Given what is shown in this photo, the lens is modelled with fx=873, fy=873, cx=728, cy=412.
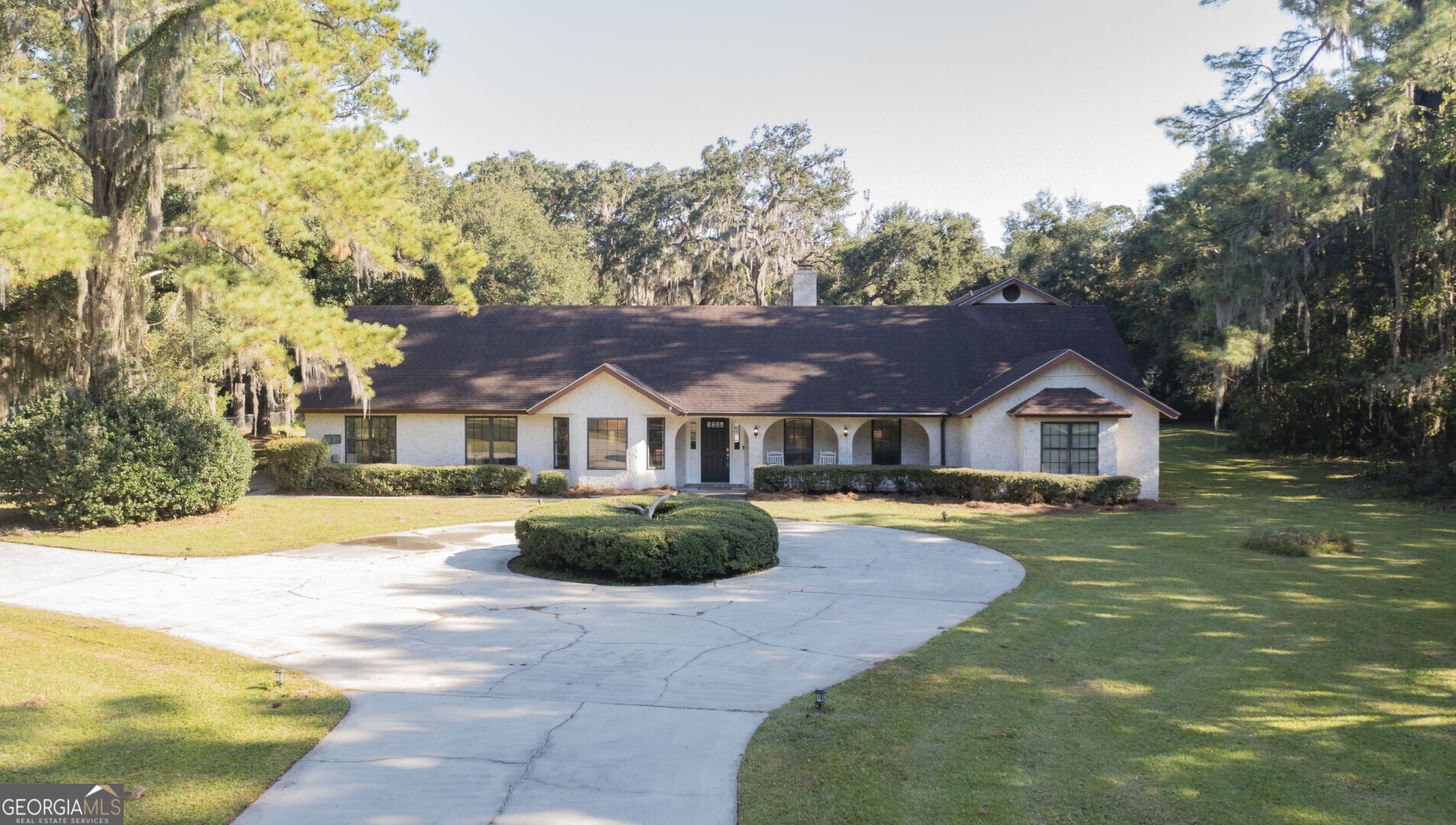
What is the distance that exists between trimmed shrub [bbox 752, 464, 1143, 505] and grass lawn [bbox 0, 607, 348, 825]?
1611 centimetres

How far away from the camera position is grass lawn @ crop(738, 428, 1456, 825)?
5.06m

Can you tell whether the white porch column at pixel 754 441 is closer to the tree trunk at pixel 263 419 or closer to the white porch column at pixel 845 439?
the white porch column at pixel 845 439

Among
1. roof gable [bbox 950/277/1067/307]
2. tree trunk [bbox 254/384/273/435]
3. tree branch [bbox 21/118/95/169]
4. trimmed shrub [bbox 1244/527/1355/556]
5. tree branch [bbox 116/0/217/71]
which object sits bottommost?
trimmed shrub [bbox 1244/527/1355/556]

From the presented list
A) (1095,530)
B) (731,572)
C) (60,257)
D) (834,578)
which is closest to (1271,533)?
(1095,530)

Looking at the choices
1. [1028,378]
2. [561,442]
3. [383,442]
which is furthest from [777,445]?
[383,442]

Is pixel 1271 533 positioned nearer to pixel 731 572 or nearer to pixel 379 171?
pixel 731 572

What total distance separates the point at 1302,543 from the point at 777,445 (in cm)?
1359

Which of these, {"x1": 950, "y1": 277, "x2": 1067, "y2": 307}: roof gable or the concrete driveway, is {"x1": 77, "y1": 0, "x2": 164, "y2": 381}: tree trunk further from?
{"x1": 950, "y1": 277, "x2": 1067, "y2": 307}: roof gable

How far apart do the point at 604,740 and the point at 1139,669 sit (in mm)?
4737

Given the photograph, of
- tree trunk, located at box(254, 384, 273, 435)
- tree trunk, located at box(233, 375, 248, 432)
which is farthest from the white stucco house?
tree trunk, located at box(254, 384, 273, 435)

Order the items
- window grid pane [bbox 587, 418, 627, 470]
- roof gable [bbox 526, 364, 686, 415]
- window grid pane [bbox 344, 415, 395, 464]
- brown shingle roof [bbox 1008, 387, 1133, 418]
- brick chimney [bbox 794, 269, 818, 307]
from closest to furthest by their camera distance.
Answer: brown shingle roof [bbox 1008, 387, 1133, 418]
roof gable [bbox 526, 364, 686, 415]
window grid pane [bbox 587, 418, 627, 470]
window grid pane [bbox 344, 415, 395, 464]
brick chimney [bbox 794, 269, 818, 307]

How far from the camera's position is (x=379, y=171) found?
59.2ft

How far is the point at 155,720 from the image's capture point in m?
5.89

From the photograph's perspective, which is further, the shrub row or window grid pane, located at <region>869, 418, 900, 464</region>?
window grid pane, located at <region>869, 418, 900, 464</region>
